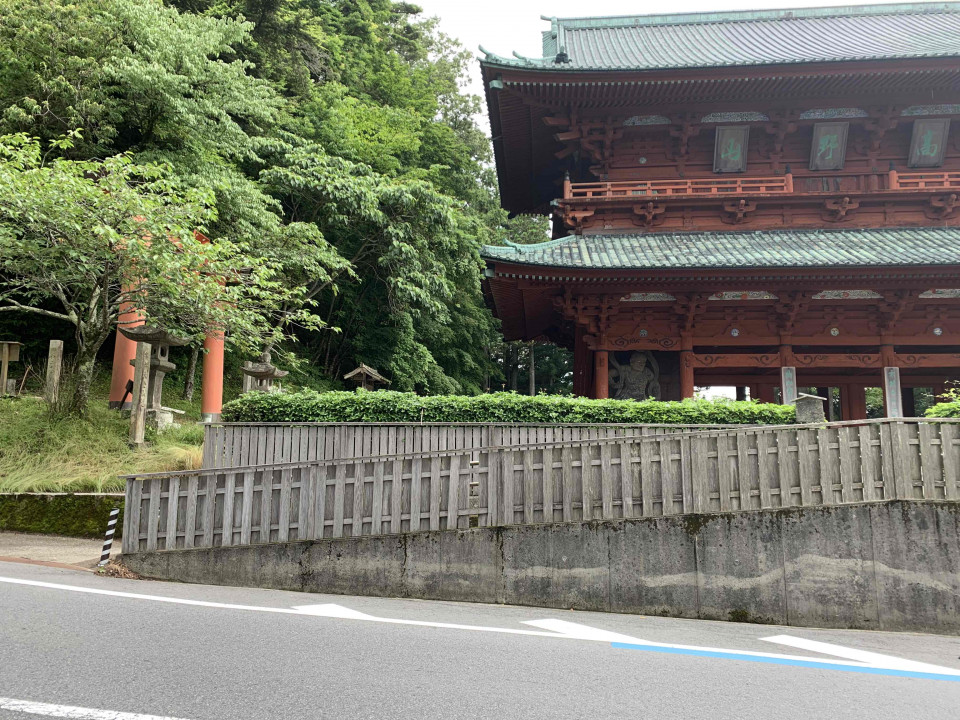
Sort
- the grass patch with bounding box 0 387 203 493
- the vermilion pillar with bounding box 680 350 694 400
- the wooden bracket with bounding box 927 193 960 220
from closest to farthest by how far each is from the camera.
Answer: the grass patch with bounding box 0 387 203 493 → the vermilion pillar with bounding box 680 350 694 400 → the wooden bracket with bounding box 927 193 960 220

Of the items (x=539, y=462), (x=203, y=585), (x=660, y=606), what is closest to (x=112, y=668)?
(x=203, y=585)

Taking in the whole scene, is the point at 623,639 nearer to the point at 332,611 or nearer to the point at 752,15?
the point at 332,611

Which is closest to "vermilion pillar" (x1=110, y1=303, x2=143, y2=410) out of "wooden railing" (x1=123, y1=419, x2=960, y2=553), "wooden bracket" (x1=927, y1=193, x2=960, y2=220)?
"wooden railing" (x1=123, y1=419, x2=960, y2=553)

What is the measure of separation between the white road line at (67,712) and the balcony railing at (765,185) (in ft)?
44.1

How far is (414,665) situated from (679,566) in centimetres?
441

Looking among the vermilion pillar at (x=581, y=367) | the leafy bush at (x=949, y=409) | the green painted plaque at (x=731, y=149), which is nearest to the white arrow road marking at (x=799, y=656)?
the leafy bush at (x=949, y=409)

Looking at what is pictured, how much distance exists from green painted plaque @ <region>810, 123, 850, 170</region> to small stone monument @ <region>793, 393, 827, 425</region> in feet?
28.7

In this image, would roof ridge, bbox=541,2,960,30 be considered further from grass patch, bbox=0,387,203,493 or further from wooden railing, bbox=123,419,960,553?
grass patch, bbox=0,387,203,493

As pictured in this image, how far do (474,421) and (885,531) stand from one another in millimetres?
5849

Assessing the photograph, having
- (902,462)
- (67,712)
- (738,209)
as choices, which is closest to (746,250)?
(738,209)

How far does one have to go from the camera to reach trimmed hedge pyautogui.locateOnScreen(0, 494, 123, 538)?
10961 millimetres

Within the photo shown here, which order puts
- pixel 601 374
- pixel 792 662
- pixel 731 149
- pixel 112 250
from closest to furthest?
pixel 792 662
pixel 112 250
pixel 601 374
pixel 731 149

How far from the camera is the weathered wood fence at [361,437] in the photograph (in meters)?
10.2

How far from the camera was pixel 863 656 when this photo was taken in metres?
5.53
